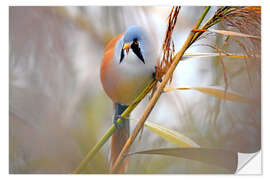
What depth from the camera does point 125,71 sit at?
1896 millimetres

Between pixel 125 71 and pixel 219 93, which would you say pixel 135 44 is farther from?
pixel 219 93

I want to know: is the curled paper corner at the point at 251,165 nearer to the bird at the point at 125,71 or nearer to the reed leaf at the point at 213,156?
the reed leaf at the point at 213,156

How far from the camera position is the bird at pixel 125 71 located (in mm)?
1873

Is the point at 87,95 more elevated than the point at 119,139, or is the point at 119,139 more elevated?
the point at 87,95

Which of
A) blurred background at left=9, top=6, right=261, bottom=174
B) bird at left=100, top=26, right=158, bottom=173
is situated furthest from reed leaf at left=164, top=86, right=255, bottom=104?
bird at left=100, top=26, right=158, bottom=173

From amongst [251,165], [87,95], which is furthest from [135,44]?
[251,165]

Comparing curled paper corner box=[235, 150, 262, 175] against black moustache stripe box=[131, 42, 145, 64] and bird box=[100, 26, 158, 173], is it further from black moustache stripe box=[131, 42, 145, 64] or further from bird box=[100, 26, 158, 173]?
black moustache stripe box=[131, 42, 145, 64]

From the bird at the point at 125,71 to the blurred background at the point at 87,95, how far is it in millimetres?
57

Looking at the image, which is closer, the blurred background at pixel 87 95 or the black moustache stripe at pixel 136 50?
the black moustache stripe at pixel 136 50

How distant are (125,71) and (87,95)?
27cm

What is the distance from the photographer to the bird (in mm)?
1873

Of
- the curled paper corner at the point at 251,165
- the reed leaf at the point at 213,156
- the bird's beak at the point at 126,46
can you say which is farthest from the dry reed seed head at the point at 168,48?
the curled paper corner at the point at 251,165
